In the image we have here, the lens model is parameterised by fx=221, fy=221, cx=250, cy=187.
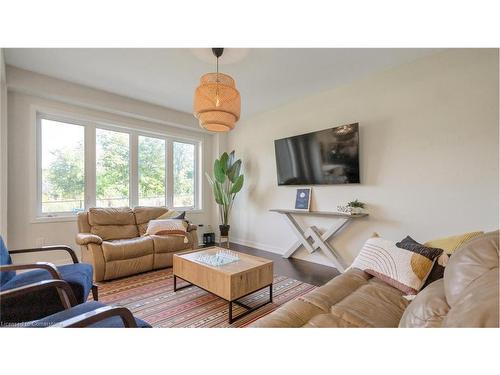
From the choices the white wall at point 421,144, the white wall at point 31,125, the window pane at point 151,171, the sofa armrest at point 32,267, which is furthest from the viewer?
the window pane at point 151,171

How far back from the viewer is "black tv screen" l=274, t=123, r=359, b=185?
2967 millimetres

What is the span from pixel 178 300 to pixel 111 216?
6.09ft

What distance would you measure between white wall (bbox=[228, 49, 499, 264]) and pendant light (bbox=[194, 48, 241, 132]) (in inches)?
73.2

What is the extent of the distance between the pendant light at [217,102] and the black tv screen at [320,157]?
1635 millimetres

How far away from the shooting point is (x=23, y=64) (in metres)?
2.67

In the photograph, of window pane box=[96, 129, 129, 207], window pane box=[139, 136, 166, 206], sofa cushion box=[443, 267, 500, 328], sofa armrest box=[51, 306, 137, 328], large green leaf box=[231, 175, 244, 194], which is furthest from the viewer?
large green leaf box=[231, 175, 244, 194]

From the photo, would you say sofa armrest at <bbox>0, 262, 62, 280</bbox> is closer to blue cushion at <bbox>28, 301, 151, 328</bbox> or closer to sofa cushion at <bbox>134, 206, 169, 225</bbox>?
blue cushion at <bbox>28, 301, 151, 328</bbox>

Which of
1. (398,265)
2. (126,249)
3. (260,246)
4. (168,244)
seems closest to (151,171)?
(168,244)

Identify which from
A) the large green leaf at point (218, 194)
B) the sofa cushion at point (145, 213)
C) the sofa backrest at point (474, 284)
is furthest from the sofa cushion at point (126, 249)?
the sofa backrest at point (474, 284)

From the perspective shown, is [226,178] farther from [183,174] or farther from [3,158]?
[3,158]

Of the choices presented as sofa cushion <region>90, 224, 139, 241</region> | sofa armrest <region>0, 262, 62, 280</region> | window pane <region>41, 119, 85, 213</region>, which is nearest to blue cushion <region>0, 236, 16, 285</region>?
sofa armrest <region>0, 262, 62, 280</region>

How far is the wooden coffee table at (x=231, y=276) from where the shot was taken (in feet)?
5.92

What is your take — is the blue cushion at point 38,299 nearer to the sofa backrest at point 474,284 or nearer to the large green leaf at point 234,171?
A: the sofa backrest at point 474,284
